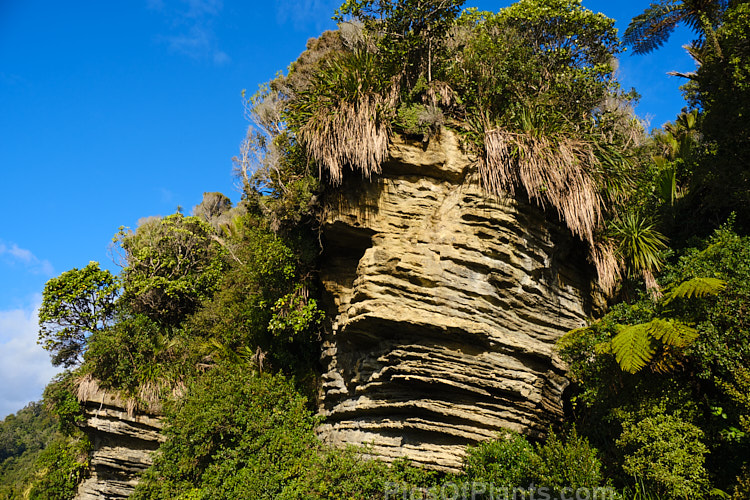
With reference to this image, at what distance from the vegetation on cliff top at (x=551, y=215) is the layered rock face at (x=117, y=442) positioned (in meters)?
0.46

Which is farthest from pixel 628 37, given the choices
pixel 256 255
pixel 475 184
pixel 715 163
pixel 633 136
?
pixel 256 255

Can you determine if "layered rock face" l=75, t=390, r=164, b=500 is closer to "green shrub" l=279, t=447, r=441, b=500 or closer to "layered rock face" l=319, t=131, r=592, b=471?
"layered rock face" l=319, t=131, r=592, b=471

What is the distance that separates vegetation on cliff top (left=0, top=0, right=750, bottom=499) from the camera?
607cm

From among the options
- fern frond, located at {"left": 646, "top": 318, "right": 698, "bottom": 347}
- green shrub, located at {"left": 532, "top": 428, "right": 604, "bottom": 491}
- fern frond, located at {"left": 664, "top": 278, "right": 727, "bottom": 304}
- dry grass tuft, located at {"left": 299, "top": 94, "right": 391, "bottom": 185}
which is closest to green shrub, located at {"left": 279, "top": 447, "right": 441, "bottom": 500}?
green shrub, located at {"left": 532, "top": 428, "right": 604, "bottom": 491}

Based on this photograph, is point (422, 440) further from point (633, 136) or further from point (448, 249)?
point (633, 136)

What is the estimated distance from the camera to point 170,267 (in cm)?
1534

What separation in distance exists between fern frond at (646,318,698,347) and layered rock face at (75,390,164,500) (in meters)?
11.6

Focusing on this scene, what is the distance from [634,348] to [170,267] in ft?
45.5

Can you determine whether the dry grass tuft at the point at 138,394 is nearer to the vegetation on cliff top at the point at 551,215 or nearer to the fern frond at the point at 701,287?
the vegetation on cliff top at the point at 551,215

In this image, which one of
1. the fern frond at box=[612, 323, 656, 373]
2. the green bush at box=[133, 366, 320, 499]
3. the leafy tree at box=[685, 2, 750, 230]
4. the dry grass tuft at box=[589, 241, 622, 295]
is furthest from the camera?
the dry grass tuft at box=[589, 241, 622, 295]

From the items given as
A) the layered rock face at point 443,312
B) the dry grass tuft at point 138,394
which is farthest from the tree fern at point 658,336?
the dry grass tuft at point 138,394

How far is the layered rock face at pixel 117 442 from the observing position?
12.2 m

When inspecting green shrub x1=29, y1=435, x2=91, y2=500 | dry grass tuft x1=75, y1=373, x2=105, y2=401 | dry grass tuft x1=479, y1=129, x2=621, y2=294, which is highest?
dry grass tuft x1=479, y1=129, x2=621, y2=294

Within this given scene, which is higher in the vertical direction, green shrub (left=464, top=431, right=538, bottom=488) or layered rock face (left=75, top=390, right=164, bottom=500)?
green shrub (left=464, top=431, right=538, bottom=488)
